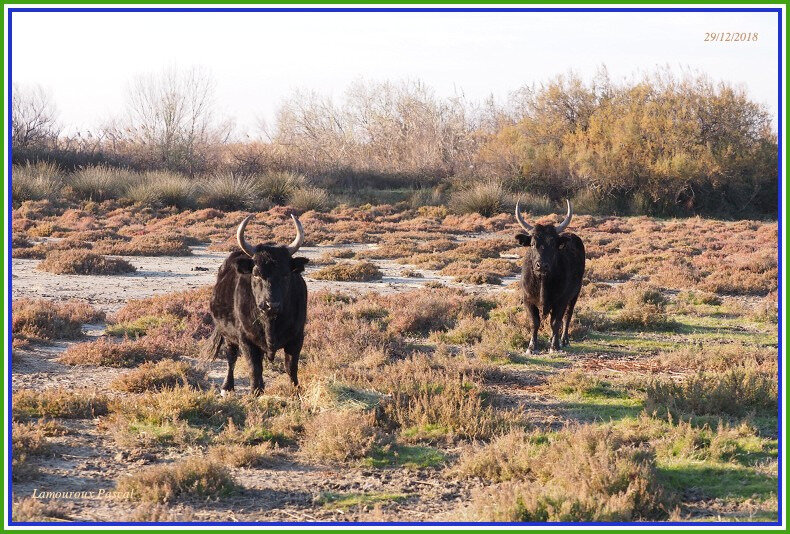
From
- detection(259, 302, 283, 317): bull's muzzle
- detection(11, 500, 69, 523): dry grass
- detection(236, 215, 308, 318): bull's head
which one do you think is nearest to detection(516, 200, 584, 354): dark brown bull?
detection(236, 215, 308, 318): bull's head

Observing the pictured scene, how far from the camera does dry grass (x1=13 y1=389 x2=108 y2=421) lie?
26.5 ft

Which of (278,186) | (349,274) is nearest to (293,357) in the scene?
(349,274)

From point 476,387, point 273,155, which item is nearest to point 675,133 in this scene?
point 273,155

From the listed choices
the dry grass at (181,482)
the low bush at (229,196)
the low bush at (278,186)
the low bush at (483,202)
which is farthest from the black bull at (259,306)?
the low bush at (278,186)

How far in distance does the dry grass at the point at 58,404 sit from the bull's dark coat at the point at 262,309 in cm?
141

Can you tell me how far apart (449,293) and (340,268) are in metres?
3.90

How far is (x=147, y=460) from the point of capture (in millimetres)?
6922

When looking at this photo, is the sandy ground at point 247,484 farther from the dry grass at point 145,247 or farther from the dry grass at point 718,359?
the dry grass at point 145,247

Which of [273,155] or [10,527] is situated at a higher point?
[273,155]

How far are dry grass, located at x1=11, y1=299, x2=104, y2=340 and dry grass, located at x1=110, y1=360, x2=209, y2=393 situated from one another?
2.65 m

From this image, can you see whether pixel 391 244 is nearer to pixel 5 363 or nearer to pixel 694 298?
pixel 694 298

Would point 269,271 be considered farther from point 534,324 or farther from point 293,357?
point 534,324

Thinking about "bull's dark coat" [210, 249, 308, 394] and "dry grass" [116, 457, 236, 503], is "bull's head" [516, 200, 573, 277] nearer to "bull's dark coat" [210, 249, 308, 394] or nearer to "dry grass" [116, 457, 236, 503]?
"bull's dark coat" [210, 249, 308, 394]

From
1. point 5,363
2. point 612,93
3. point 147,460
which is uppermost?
point 612,93
